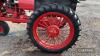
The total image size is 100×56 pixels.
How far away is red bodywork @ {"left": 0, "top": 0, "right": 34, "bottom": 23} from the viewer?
5.91 m

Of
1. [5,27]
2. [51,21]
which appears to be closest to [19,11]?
[5,27]

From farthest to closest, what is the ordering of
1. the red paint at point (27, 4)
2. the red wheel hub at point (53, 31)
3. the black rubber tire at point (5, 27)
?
the black rubber tire at point (5, 27) < the red paint at point (27, 4) < the red wheel hub at point (53, 31)

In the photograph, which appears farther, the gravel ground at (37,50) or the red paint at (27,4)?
the red paint at (27,4)

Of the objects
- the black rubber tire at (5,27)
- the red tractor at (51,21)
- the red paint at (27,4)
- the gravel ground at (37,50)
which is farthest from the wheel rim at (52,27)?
the black rubber tire at (5,27)

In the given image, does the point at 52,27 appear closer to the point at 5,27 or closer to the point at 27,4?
the point at 27,4

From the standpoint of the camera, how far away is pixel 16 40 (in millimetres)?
6430

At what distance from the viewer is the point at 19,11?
629cm

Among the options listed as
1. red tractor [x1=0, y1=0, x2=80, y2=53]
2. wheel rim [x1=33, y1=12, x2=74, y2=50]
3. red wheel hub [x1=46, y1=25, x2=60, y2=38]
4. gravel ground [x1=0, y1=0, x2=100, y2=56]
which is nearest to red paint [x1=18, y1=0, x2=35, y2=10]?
red tractor [x1=0, y1=0, x2=80, y2=53]

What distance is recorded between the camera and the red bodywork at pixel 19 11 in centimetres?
591

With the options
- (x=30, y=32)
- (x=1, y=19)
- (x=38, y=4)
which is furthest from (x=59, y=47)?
(x=1, y=19)

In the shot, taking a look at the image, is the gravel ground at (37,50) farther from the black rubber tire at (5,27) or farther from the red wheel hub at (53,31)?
the red wheel hub at (53,31)

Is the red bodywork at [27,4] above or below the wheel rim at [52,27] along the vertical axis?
above

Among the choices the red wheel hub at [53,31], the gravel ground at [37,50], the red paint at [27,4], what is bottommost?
the gravel ground at [37,50]

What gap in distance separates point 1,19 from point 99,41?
2.42m
